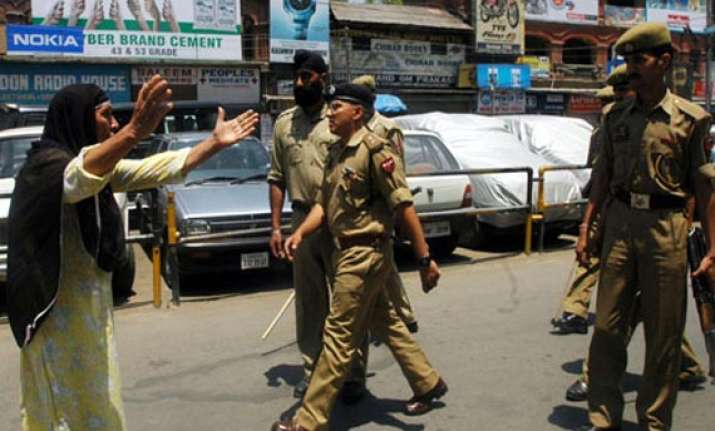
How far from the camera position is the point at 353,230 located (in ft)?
13.3

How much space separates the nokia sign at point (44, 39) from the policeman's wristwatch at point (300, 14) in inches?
265

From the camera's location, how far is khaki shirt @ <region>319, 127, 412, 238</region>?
159 inches

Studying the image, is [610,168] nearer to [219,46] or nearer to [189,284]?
[189,284]

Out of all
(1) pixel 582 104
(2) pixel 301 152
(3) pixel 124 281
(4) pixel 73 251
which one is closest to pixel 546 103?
(1) pixel 582 104

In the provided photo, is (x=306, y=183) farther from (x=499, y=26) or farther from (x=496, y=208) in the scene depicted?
(x=499, y=26)

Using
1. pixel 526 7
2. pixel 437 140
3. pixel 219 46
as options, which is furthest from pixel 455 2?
pixel 437 140

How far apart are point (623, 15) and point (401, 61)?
1293cm

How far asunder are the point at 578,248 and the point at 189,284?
495 cm

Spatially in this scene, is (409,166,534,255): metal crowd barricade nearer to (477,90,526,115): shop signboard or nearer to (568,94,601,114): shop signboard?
(477,90,526,115): shop signboard

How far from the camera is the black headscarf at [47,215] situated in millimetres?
2646

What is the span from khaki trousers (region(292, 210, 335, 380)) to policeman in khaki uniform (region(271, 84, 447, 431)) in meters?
0.37

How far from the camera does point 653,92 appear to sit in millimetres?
3678

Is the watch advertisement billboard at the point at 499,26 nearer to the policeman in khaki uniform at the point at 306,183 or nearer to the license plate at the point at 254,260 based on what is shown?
the license plate at the point at 254,260

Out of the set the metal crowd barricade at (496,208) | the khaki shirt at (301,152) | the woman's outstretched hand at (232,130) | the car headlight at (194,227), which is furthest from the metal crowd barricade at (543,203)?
the woman's outstretched hand at (232,130)
